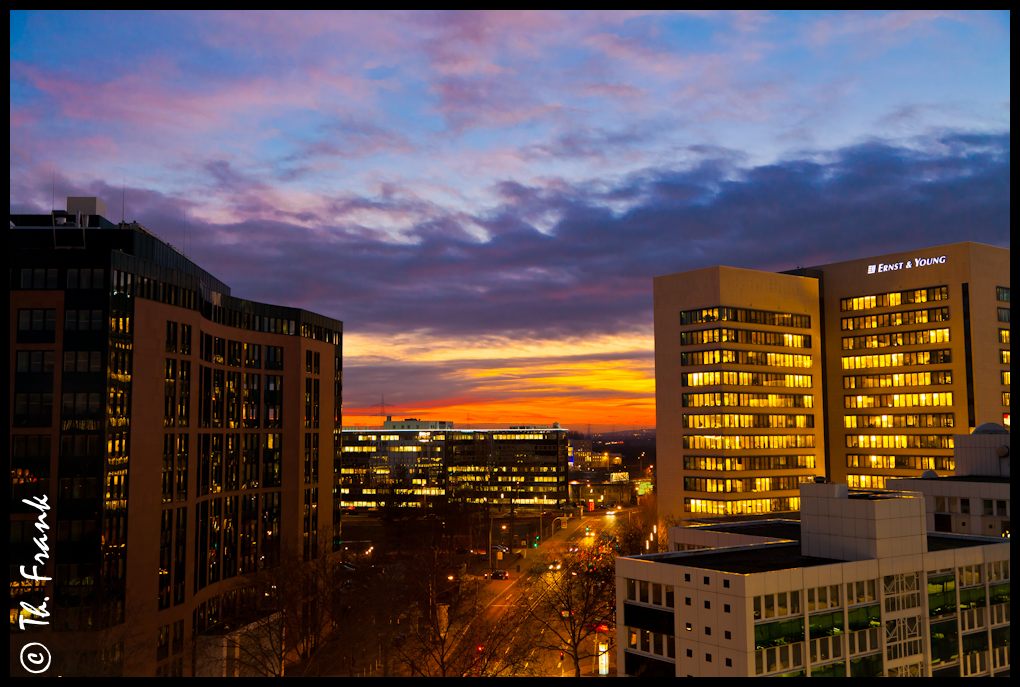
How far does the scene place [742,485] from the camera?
128 metres

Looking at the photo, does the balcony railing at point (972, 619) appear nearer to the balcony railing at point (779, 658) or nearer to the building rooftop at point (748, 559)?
the building rooftop at point (748, 559)

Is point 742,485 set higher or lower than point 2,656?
lower

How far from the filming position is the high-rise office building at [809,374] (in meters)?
130

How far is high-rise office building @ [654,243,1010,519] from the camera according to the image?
13000 cm

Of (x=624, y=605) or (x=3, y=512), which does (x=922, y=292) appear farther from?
(x=3, y=512)

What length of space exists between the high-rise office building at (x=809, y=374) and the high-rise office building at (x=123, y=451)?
228 feet

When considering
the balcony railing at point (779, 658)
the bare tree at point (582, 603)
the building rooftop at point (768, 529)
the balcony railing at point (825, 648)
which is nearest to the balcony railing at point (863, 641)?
the balcony railing at point (825, 648)

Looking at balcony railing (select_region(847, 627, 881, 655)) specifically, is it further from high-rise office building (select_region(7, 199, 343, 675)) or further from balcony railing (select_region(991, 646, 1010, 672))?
high-rise office building (select_region(7, 199, 343, 675))

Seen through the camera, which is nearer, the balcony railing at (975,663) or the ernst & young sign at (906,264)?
the balcony railing at (975,663)

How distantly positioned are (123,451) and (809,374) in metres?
111

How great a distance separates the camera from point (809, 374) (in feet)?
464
